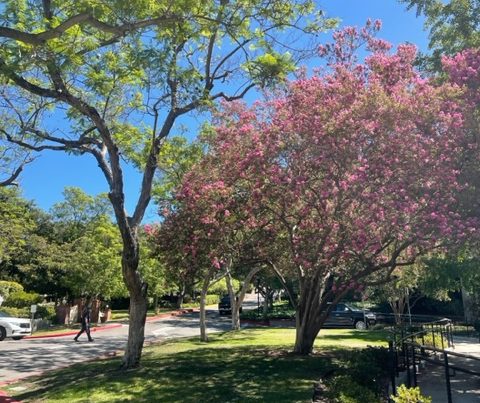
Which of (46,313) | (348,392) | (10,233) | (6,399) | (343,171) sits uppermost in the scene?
(10,233)

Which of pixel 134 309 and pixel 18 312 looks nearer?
pixel 134 309

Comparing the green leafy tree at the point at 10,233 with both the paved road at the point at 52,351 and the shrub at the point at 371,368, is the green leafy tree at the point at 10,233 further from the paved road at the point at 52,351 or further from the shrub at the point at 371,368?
the shrub at the point at 371,368

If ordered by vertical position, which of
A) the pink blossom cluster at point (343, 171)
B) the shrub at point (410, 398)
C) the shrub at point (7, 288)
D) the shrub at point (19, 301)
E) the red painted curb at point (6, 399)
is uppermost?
the pink blossom cluster at point (343, 171)

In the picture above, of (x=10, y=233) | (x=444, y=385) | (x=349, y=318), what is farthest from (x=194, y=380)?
(x=10, y=233)

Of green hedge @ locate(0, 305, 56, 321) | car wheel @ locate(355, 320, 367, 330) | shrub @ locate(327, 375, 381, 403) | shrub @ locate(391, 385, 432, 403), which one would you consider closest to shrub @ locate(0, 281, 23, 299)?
green hedge @ locate(0, 305, 56, 321)

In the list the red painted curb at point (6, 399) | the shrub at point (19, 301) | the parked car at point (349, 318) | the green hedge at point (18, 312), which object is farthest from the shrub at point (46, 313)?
the red painted curb at point (6, 399)

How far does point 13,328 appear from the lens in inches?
863

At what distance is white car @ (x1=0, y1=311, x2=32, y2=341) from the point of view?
2180cm

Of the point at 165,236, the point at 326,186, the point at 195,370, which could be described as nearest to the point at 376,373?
the point at 326,186

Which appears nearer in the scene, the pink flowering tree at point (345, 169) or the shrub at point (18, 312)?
the pink flowering tree at point (345, 169)

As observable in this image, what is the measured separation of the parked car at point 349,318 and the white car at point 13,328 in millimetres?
16526

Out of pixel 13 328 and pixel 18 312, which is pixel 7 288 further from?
pixel 13 328

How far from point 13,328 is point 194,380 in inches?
596

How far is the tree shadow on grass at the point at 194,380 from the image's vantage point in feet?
29.0
